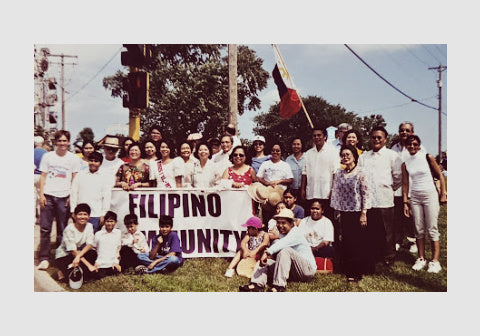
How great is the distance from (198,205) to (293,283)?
5.43 ft

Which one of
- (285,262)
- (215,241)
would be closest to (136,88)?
(215,241)

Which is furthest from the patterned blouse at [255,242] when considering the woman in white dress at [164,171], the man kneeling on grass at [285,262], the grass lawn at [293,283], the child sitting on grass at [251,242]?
the woman in white dress at [164,171]

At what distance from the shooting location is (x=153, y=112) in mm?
7246

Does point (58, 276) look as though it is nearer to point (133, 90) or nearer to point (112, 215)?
point (112, 215)

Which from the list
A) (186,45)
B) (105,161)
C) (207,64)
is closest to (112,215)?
(105,161)

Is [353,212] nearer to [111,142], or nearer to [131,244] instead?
[131,244]

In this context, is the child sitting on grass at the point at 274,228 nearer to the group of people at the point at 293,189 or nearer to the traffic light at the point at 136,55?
the group of people at the point at 293,189

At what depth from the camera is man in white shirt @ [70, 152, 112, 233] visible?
5.18 meters

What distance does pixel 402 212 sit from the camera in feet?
18.2

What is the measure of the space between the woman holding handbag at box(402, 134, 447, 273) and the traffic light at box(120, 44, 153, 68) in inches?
145

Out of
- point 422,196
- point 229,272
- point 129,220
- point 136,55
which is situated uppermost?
point 136,55

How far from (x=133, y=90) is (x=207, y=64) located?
160 cm

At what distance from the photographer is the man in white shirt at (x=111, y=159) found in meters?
5.30

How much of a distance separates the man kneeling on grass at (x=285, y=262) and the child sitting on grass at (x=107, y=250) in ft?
5.42
